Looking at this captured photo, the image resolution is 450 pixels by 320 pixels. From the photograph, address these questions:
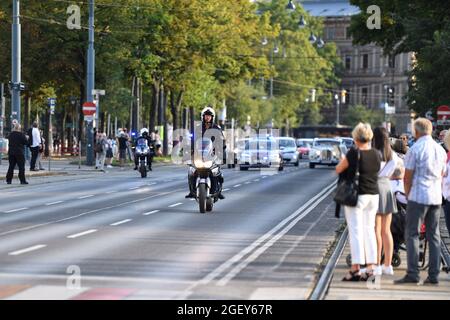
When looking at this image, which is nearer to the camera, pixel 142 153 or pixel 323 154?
pixel 142 153

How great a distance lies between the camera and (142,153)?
45.0 m

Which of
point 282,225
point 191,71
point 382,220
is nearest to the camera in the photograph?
point 382,220

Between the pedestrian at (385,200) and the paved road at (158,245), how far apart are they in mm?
911

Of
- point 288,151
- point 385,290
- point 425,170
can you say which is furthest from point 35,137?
point 385,290

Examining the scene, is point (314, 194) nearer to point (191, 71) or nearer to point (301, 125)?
point (191, 71)

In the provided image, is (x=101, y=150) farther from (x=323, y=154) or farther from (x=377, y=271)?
(x=377, y=271)

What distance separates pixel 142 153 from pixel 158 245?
27.3 metres

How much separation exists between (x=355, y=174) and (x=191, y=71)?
57.1 meters

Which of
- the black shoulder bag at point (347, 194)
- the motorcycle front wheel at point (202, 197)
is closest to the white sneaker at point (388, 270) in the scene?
the black shoulder bag at point (347, 194)

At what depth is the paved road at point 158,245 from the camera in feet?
42.3

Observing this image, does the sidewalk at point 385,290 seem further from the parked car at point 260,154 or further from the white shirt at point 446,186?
the parked car at point 260,154

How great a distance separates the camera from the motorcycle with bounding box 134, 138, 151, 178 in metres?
44.8

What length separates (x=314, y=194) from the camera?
116 ft
